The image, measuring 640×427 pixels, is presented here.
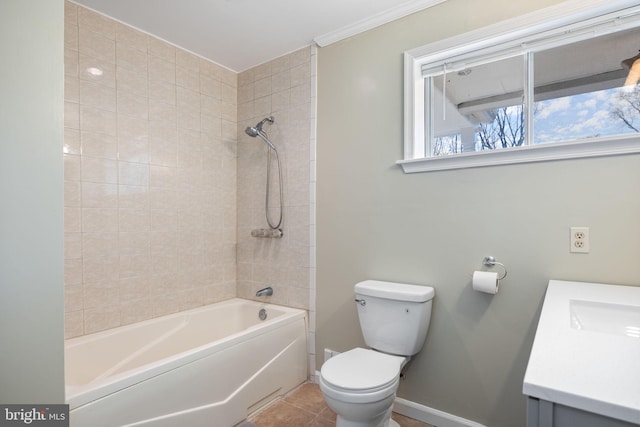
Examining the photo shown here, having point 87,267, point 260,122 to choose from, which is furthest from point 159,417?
point 260,122

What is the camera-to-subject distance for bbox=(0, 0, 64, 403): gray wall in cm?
97

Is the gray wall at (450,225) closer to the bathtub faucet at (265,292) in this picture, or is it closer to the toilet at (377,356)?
the toilet at (377,356)

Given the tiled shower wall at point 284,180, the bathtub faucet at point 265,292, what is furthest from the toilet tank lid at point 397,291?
the bathtub faucet at point 265,292

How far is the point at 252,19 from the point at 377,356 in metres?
2.14

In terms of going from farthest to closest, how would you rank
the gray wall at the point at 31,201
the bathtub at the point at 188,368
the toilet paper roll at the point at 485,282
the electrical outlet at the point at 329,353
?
the electrical outlet at the point at 329,353 → the toilet paper roll at the point at 485,282 → the bathtub at the point at 188,368 → the gray wall at the point at 31,201

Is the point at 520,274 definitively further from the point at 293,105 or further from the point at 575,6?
the point at 293,105

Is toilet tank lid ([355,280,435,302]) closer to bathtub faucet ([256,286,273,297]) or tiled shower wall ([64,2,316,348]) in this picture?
tiled shower wall ([64,2,316,348])

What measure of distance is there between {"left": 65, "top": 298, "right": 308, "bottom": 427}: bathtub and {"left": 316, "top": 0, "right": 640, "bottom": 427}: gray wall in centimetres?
35

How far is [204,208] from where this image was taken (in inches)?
103

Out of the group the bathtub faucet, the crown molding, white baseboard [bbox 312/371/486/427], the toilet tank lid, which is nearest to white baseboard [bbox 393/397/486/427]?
white baseboard [bbox 312/371/486/427]

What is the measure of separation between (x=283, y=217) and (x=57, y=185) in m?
1.57

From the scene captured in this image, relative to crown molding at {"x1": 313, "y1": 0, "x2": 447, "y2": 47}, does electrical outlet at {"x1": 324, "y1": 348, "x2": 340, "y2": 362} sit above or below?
below

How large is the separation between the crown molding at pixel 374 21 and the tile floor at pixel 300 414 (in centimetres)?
240

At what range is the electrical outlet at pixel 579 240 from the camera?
1.50 metres
